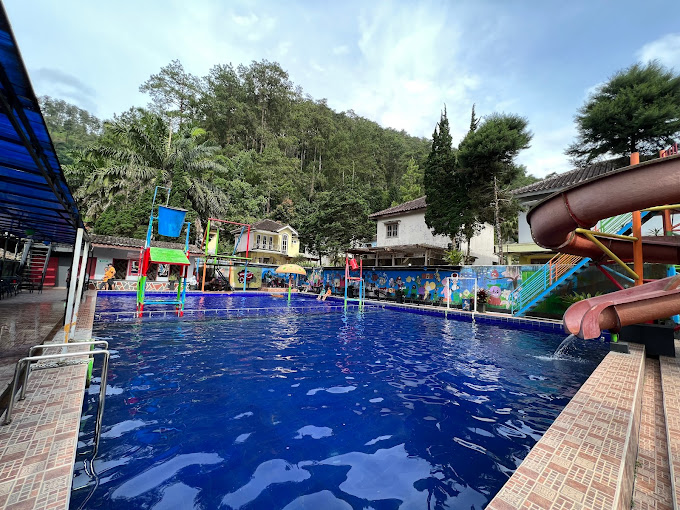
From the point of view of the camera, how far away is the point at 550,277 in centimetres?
1360

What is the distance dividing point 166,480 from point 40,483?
1.09 metres

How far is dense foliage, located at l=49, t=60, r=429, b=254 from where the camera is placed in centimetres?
2556

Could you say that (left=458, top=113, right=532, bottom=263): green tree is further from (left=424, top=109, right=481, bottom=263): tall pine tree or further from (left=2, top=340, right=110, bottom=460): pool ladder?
(left=2, top=340, right=110, bottom=460): pool ladder

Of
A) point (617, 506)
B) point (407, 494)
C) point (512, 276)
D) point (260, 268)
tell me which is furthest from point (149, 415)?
point (260, 268)

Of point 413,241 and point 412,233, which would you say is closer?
point 413,241

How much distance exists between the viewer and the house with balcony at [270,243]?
1323 inches

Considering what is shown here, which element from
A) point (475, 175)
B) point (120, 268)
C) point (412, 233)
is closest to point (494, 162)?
point (475, 175)

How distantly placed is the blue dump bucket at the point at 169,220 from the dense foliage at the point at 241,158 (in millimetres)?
14593

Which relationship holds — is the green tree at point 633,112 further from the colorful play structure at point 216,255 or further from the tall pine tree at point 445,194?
the colorful play structure at point 216,255

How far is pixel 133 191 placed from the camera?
25969mm

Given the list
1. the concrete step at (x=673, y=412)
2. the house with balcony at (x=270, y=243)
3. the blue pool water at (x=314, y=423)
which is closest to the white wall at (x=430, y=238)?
the house with balcony at (x=270, y=243)

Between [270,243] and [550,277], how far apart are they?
2833 cm

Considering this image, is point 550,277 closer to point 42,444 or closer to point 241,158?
point 42,444

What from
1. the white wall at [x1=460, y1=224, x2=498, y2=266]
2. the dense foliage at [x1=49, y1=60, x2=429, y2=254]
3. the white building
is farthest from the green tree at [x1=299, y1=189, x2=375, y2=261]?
the white wall at [x1=460, y1=224, x2=498, y2=266]
